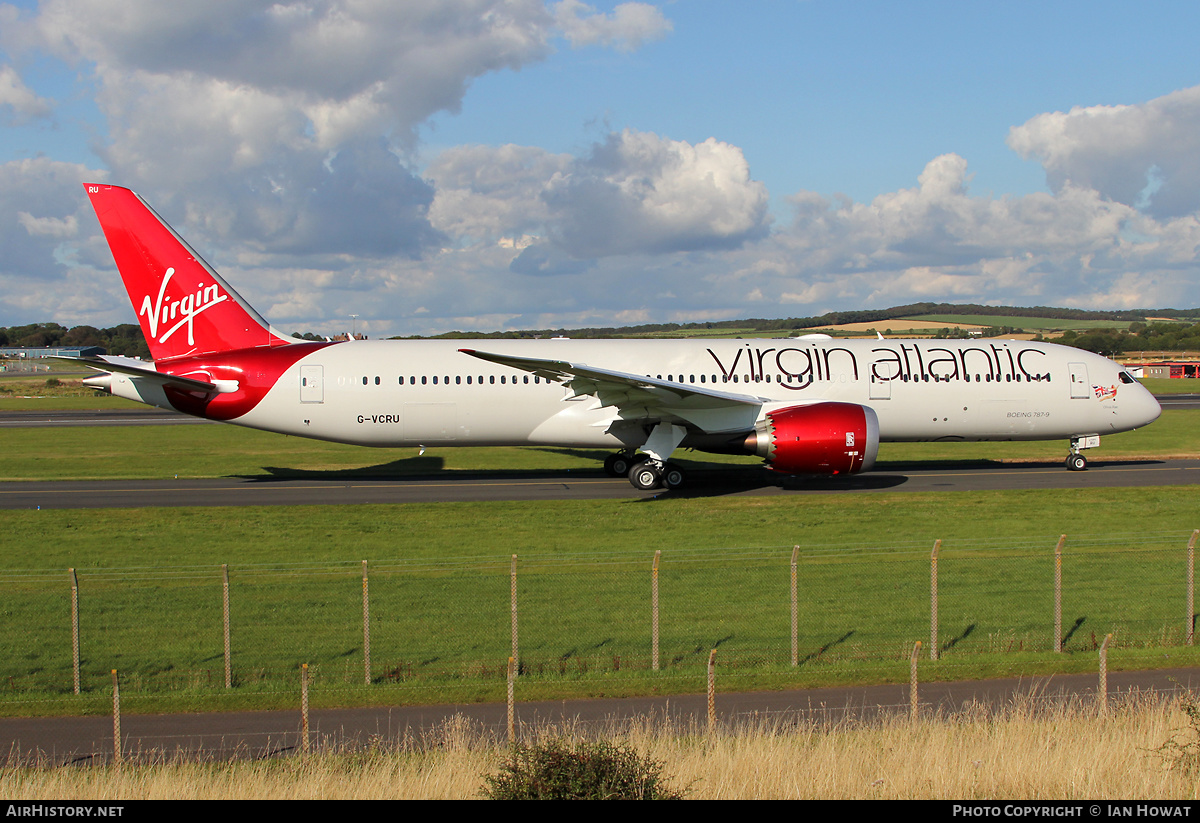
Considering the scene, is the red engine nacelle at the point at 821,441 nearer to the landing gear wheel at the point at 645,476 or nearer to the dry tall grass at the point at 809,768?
the landing gear wheel at the point at 645,476

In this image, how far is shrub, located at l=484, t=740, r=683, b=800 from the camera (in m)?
6.68

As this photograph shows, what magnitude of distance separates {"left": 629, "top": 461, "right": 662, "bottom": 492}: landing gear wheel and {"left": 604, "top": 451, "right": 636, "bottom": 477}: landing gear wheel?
12.0 feet

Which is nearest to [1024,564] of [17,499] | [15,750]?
[15,750]

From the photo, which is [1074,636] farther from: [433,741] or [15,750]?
[15,750]

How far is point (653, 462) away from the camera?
2819cm

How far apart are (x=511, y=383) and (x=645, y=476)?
18.3ft

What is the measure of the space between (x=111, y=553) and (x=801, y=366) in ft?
69.2

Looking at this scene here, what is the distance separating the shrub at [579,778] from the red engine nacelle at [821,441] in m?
19.5

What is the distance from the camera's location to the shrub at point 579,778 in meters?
6.68

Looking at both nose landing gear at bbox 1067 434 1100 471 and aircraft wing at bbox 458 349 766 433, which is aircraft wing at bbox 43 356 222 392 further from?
nose landing gear at bbox 1067 434 1100 471

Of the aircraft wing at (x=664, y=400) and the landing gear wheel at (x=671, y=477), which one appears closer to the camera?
the aircraft wing at (x=664, y=400)

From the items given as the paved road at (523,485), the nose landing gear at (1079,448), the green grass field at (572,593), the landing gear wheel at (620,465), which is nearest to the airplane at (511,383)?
the nose landing gear at (1079,448)

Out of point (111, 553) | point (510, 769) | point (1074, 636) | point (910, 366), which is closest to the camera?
point (510, 769)

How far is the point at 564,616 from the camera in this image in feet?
50.0
